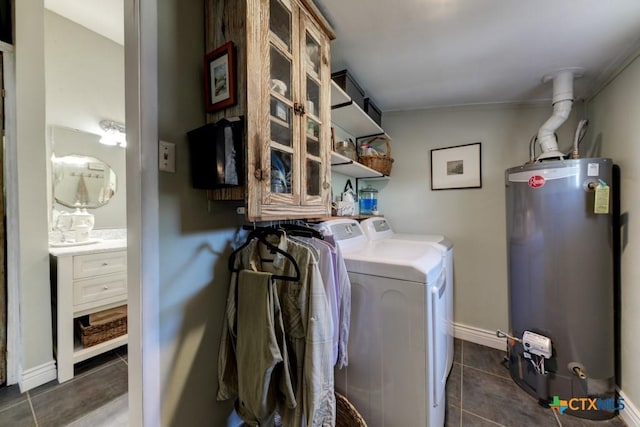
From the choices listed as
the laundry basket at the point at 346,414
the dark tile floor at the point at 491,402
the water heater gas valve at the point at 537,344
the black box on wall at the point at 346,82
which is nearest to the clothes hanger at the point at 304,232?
the laundry basket at the point at 346,414

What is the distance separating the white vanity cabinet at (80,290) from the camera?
166cm

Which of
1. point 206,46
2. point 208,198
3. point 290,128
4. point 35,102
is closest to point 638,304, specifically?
point 290,128

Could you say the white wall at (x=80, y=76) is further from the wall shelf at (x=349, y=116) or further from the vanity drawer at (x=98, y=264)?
the wall shelf at (x=349, y=116)

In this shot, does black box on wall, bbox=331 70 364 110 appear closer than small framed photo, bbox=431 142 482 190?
Yes

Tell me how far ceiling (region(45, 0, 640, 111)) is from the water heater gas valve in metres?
1.81

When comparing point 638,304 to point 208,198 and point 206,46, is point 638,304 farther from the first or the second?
point 206,46

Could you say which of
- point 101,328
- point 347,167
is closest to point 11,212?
point 101,328

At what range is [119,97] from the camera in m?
2.42

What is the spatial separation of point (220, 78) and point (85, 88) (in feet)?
7.54

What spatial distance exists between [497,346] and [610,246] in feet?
4.05

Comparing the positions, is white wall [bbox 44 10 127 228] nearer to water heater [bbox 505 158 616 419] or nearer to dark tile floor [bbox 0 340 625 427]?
dark tile floor [bbox 0 340 625 427]

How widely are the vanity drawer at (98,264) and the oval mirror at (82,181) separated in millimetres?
681

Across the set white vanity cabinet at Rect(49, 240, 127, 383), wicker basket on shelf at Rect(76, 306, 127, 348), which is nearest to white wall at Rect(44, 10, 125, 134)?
white vanity cabinet at Rect(49, 240, 127, 383)

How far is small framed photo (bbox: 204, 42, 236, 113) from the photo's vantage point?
2.78 ft
